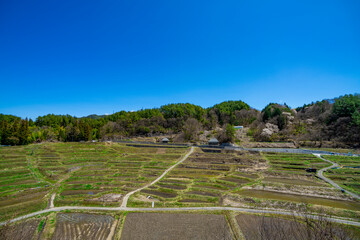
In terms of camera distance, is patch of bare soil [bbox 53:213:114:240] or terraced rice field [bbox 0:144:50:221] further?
terraced rice field [bbox 0:144:50:221]

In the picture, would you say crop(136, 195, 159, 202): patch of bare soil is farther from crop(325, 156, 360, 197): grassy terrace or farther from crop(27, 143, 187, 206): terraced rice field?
crop(325, 156, 360, 197): grassy terrace

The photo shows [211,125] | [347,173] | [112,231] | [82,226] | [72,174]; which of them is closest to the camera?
[112,231]

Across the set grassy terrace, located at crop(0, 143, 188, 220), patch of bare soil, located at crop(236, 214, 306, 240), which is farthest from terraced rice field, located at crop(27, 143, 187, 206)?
patch of bare soil, located at crop(236, 214, 306, 240)

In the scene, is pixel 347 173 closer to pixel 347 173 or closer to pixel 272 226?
pixel 347 173

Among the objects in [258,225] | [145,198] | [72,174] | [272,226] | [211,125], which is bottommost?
[258,225]

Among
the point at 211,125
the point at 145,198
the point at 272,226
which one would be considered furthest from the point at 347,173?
the point at 211,125

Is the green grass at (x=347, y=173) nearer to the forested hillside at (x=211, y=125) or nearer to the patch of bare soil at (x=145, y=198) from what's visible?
the forested hillside at (x=211, y=125)
